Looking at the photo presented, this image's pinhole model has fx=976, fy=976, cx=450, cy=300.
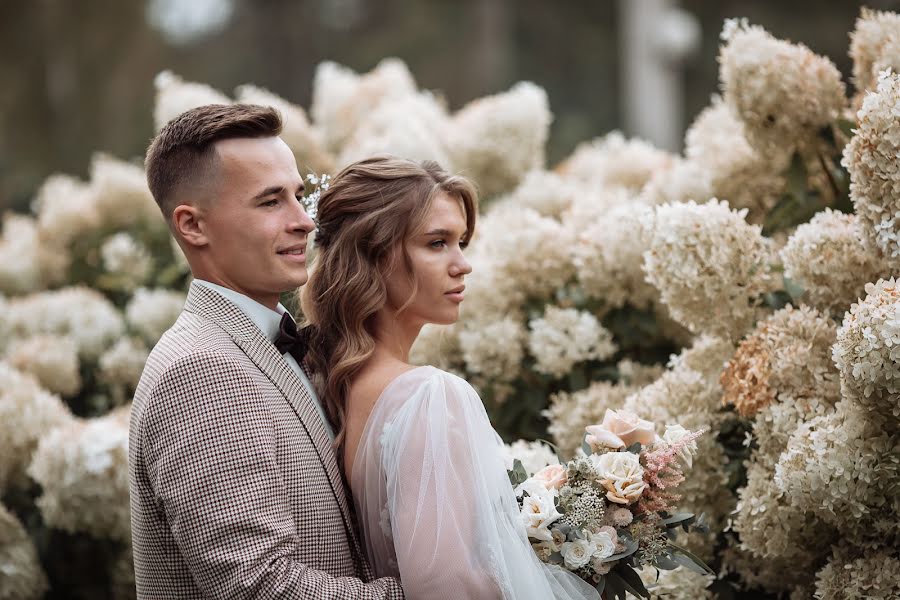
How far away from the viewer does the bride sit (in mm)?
2096

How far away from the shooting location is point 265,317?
2365mm

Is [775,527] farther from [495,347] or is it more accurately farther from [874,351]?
[495,347]

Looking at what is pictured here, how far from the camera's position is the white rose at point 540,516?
2.21 meters

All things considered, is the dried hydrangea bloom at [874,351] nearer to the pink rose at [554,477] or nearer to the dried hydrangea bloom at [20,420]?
the pink rose at [554,477]

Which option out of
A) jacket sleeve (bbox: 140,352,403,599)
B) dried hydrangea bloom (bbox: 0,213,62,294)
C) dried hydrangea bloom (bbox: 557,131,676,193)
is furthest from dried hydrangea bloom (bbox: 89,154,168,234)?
jacket sleeve (bbox: 140,352,403,599)

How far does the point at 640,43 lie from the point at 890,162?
1282cm

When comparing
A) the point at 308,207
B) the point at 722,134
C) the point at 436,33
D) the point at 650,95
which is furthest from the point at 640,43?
the point at 308,207

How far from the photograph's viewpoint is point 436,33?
54.1 feet

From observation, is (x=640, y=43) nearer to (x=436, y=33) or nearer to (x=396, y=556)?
(x=436, y=33)

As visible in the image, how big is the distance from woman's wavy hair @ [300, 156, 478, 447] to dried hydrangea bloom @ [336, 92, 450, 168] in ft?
5.05

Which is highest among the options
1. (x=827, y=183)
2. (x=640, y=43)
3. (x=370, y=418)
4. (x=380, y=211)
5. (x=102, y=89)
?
(x=640, y=43)

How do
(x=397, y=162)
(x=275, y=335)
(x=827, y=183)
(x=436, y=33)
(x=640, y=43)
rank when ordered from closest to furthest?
(x=275, y=335), (x=397, y=162), (x=827, y=183), (x=640, y=43), (x=436, y=33)

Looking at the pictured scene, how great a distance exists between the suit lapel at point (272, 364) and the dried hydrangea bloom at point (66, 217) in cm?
347

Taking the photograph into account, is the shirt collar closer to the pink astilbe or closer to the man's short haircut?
the man's short haircut
